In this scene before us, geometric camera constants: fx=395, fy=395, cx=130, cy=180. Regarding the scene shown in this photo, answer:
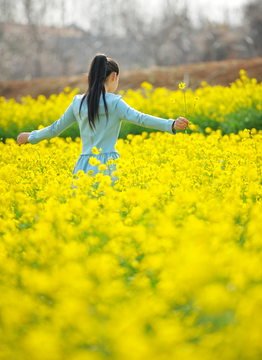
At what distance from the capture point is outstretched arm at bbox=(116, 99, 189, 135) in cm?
292

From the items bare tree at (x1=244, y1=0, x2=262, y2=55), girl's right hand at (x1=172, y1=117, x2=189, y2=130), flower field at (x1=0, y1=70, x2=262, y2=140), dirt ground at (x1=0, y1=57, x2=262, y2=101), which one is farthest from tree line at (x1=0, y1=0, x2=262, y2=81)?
girl's right hand at (x1=172, y1=117, x2=189, y2=130)

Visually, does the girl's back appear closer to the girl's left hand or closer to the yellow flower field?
the girl's left hand

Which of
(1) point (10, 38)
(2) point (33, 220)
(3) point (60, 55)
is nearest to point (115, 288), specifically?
(2) point (33, 220)

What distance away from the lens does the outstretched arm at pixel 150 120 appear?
115 inches

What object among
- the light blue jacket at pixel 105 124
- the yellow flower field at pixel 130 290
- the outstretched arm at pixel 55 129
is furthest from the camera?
the outstretched arm at pixel 55 129

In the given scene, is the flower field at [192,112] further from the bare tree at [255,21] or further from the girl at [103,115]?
the bare tree at [255,21]

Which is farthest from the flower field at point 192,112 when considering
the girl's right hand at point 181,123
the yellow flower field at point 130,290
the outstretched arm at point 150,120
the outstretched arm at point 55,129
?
the yellow flower field at point 130,290

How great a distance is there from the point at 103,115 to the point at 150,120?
398 mm

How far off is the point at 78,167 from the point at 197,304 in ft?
6.91

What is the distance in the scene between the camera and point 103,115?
125 inches

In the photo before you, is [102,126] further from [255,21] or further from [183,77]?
[255,21]

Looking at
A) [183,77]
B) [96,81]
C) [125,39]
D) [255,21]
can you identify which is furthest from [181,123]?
[125,39]

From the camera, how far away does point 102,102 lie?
3.13 meters

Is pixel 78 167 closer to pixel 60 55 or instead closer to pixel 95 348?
pixel 95 348
